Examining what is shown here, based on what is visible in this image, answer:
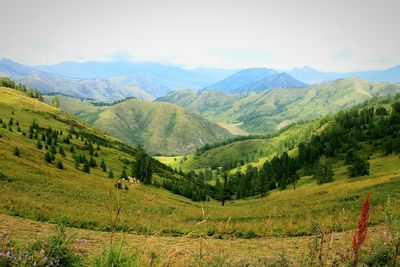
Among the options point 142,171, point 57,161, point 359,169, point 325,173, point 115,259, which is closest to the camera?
point 115,259

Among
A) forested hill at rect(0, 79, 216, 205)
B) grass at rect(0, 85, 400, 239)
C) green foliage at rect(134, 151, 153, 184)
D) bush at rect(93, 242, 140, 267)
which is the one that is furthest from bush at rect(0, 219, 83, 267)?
green foliage at rect(134, 151, 153, 184)

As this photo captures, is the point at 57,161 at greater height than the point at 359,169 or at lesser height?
greater

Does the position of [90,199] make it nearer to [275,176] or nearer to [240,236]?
[240,236]

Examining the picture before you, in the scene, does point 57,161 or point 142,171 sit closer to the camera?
point 57,161

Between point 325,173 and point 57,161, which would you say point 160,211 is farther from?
point 325,173

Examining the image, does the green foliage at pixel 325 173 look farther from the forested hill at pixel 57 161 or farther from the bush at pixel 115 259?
the bush at pixel 115 259

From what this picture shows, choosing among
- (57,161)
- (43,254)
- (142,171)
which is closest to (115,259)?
(43,254)

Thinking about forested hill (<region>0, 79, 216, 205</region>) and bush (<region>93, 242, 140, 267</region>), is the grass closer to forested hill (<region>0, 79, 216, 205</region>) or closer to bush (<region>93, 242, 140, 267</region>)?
forested hill (<region>0, 79, 216, 205</region>)

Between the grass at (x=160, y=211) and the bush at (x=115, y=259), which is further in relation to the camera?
the grass at (x=160, y=211)

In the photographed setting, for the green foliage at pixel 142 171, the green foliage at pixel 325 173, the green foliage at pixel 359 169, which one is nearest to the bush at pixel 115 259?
the green foliage at pixel 142 171

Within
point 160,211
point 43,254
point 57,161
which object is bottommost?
point 57,161

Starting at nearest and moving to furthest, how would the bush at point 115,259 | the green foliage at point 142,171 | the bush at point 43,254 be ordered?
the bush at point 43,254
the bush at point 115,259
the green foliage at point 142,171

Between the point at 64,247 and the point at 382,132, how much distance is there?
712ft

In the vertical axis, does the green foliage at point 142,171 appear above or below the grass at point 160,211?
below
